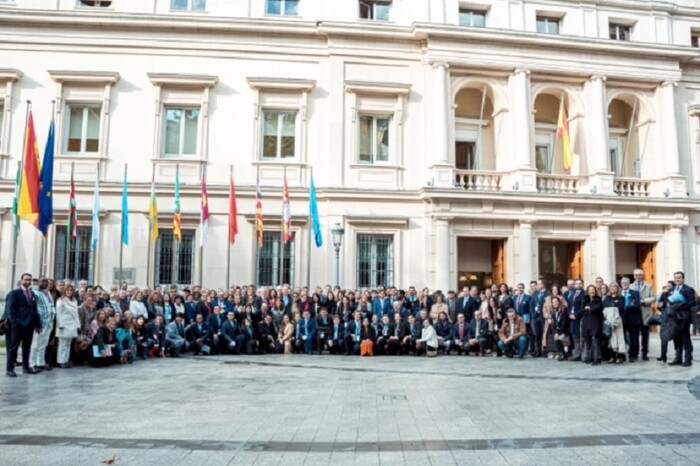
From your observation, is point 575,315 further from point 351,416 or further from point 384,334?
point 351,416

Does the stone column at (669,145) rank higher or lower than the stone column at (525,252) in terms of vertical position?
higher

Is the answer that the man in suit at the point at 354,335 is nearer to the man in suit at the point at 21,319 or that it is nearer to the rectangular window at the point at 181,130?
the man in suit at the point at 21,319

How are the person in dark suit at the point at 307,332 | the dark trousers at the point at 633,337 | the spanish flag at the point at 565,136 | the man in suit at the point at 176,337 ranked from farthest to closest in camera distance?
the spanish flag at the point at 565,136
the person in dark suit at the point at 307,332
the man in suit at the point at 176,337
the dark trousers at the point at 633,337

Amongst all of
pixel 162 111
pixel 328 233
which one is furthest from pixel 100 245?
pixel 328 233

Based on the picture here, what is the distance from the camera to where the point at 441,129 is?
22141mm

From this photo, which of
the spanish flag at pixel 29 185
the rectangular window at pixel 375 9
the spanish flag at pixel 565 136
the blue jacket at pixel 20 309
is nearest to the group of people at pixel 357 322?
the blue jacket at pixel 20 309

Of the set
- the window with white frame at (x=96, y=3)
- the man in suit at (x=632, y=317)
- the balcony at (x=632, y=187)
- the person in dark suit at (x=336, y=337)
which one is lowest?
the person in dark suit at (x=336, y=337)

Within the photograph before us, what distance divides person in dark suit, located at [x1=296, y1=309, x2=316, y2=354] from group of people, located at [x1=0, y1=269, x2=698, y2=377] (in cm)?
3

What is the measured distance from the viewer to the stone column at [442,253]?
21.5 metres

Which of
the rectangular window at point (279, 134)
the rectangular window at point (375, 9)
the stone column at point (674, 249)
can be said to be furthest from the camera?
the rectangular window at point (375, 9)

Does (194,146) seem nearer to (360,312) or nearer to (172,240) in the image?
(172,240)

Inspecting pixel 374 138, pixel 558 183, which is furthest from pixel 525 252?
pixel 374 138

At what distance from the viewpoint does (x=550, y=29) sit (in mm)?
24500

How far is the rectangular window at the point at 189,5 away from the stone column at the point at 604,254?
17220 mm
